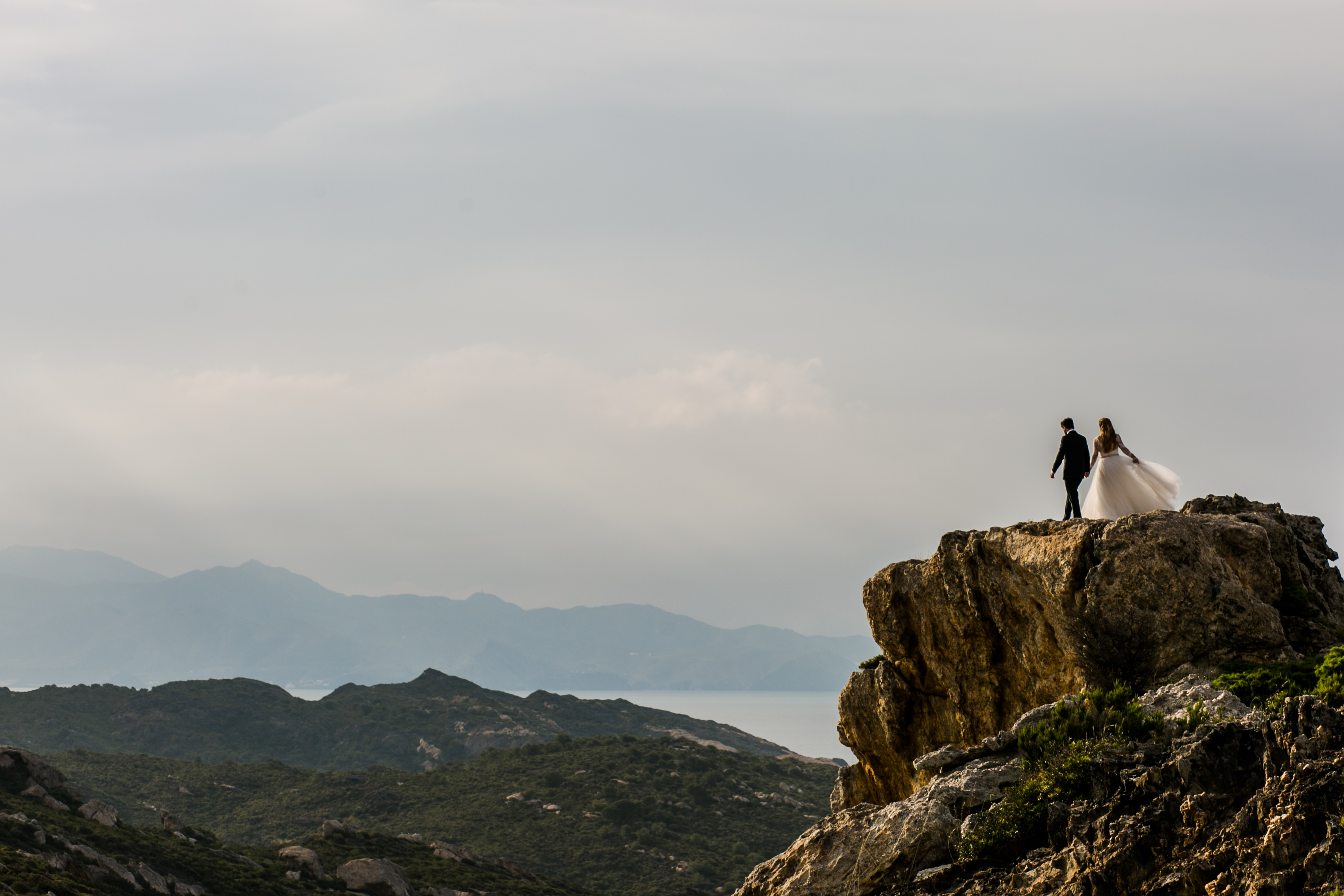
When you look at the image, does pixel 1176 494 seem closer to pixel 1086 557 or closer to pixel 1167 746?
pixel 1086 557

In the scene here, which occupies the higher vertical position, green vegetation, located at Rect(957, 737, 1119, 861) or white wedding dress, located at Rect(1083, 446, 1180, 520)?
white wedding dress, located at Rect(1083, 446, 1180, 520)

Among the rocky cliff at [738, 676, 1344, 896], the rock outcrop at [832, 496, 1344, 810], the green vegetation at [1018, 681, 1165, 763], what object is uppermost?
the rock outcrop at [832, 496, 1344, 810]

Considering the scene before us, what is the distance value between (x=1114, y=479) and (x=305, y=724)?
470 ft

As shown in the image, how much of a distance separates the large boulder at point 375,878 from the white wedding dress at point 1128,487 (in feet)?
131

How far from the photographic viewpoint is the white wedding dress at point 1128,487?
22.2m

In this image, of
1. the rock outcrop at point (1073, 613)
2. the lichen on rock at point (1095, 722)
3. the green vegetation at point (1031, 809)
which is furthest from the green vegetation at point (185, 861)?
the green vegetation at point (1031, 809)

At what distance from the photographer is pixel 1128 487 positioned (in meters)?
22.5

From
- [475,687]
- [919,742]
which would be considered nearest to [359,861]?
[919,742]

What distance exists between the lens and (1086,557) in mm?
18688

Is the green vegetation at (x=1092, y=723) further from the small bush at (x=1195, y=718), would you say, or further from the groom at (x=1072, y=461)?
the groom at (x=1072, y=461)

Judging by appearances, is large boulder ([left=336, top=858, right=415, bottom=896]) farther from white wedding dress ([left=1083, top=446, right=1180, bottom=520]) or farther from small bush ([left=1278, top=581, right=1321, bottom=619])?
small bush ([left=1278, top=581, right=1321, bottom=619])

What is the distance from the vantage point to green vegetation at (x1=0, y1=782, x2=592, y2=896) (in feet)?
118

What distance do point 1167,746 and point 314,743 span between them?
142 m

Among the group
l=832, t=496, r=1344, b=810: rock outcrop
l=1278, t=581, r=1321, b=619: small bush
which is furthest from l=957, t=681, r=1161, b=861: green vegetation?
l=1278, t=581, r=1321, b=619: small bush
